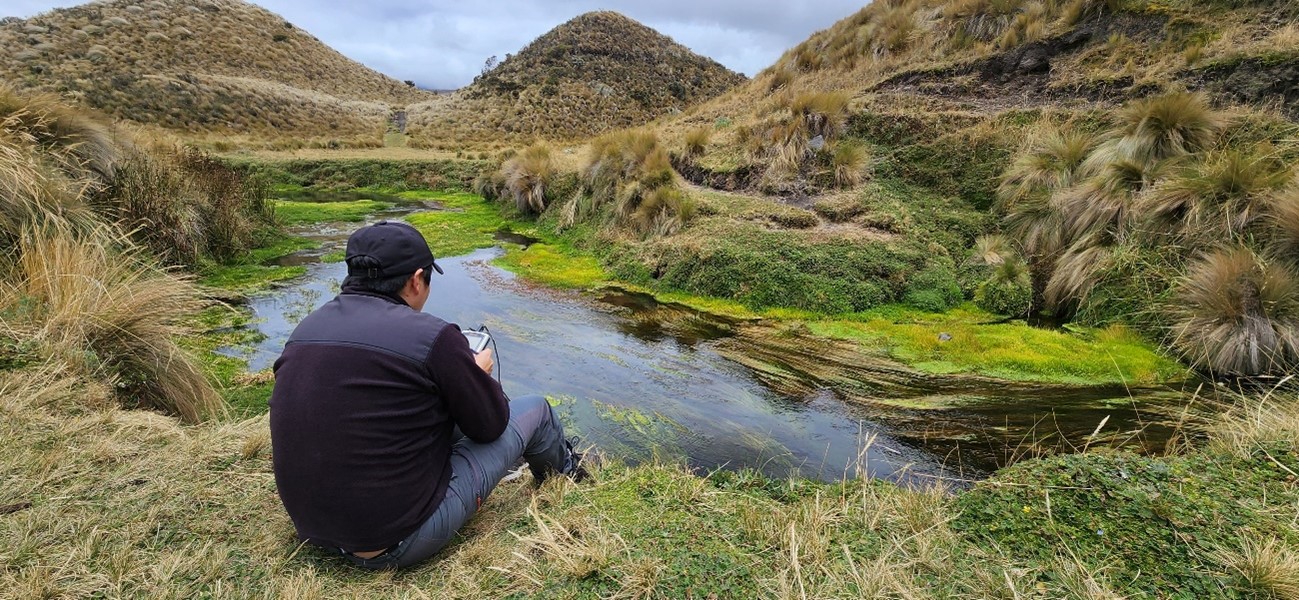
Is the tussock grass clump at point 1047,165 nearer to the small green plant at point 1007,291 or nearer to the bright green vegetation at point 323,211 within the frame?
the small green plant at point 1007,291

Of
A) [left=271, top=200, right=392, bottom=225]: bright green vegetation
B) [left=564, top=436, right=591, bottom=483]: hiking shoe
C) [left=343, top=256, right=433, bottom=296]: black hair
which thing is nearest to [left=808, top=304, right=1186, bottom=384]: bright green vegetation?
[left=564, top=436, right=591, bottom=483]: hiking shoe

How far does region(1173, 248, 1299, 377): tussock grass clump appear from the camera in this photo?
Result: 476cm

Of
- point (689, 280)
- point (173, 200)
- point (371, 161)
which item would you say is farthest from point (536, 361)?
point (371, 161)

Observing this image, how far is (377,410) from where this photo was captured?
2279 millimetres

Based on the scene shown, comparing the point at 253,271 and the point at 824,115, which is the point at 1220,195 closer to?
the point at 824,115

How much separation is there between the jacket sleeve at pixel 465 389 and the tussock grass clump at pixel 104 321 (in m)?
2.71

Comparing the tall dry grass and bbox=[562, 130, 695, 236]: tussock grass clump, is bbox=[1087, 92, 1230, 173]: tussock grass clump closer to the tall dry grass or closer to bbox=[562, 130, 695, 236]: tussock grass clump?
bbox=[562, 130, 695, 236]: tussock grass clump

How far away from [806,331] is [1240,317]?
3.57 meters

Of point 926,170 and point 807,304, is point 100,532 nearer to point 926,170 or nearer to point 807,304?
point 807,304

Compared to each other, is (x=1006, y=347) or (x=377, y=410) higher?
(x=377, y=410)

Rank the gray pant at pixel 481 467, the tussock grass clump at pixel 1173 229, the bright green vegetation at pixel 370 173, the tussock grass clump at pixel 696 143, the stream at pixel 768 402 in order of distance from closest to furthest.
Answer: the gray pant at pixel 481 467, the stream at pixel 768 402, the tussock grass clump at pixel 1173 229, the tussock grass clump at pixel 696 143, the bright green vegetation at pixel 370 173

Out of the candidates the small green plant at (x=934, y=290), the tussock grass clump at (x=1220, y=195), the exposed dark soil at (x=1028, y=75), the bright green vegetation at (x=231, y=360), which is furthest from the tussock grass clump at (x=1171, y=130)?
the bright green vegetation at (x=231, y=360)

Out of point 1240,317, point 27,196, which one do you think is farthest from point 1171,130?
point 27,196

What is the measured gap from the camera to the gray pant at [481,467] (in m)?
2.50
